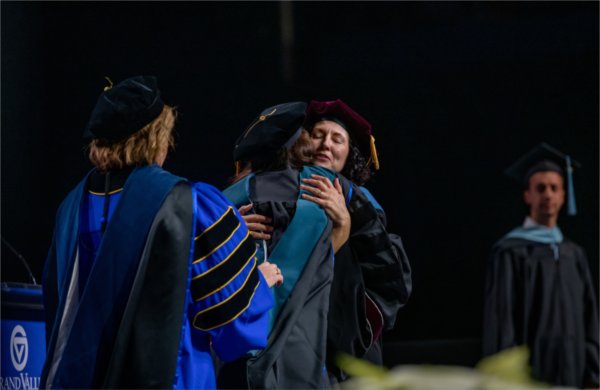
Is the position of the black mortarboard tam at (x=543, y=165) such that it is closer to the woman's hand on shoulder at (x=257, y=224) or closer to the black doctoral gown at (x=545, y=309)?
the black doctoral gown at (x=545, y=309)

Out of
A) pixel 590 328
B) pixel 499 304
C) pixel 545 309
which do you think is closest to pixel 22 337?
pixel 499 304

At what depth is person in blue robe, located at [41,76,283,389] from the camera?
2.55m

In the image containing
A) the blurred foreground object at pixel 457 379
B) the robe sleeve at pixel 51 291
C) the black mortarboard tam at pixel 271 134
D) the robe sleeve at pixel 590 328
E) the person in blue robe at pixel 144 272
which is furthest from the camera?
the robe sleeve at pixel 590 328

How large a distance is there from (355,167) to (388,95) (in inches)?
132

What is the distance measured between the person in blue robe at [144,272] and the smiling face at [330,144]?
3.65ft

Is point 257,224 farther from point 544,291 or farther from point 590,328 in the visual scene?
point 590,328

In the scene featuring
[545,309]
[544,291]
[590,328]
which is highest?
[544,291]

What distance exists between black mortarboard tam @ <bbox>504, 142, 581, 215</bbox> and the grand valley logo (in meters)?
4.20

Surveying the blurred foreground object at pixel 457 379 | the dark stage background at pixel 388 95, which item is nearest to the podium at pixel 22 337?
the dark stage background at pixel 388 95

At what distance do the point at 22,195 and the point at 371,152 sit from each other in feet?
8.95

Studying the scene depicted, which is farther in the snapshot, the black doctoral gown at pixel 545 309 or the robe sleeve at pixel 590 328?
the robe sleeve at pixel 590 328

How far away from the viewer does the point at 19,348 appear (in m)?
4.07

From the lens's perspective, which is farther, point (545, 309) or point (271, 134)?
point (545, 309)

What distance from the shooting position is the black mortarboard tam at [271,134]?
3428mm
